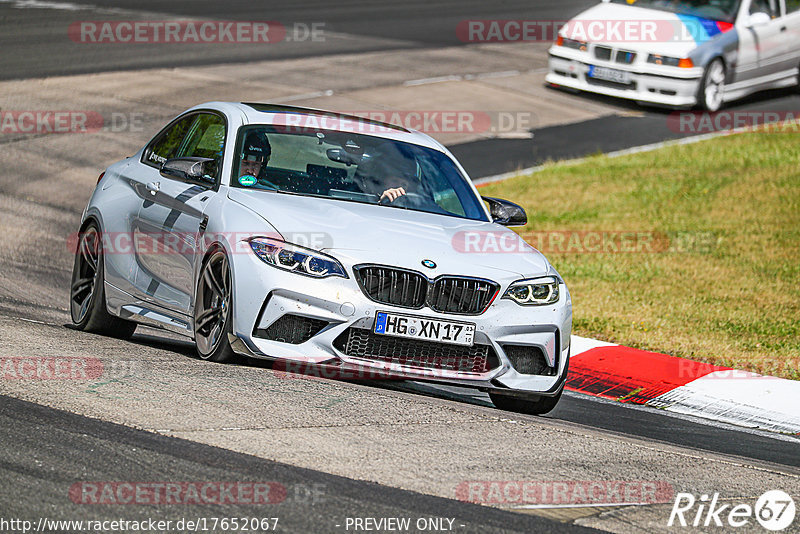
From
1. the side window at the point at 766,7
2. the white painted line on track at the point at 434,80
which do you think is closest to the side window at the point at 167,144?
the white painted line on track at the point at 434,80

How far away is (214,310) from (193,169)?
1.05m

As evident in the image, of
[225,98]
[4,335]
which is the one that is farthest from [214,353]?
[225,98]

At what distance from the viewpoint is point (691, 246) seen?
13195mm

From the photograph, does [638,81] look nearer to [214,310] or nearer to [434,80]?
[434,80]

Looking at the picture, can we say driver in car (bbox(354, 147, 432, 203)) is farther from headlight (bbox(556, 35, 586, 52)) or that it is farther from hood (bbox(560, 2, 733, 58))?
headlight (bbox(556, 35, 586, 52))

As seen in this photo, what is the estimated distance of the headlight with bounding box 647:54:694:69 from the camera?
1952 centimetres

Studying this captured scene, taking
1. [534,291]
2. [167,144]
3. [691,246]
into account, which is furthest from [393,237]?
[691,246]

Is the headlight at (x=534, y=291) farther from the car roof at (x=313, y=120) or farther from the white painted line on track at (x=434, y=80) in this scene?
the white painted line on track at (x=434, y=80)

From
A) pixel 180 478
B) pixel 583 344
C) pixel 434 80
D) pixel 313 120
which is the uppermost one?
pixel 313 120

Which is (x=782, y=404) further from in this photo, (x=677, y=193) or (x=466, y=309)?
(x=677, y=193)

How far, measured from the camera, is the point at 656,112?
20516mm

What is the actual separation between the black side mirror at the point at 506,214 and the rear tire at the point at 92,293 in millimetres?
2702

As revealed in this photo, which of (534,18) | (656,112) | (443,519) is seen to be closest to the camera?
(443,519)

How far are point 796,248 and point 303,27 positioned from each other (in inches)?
635
